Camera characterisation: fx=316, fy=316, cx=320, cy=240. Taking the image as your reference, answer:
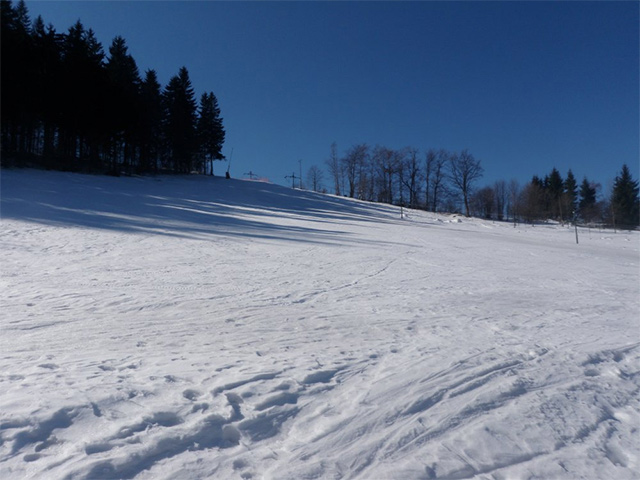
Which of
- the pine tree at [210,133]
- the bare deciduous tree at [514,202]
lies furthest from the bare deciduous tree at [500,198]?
the pine tree at [210,133]

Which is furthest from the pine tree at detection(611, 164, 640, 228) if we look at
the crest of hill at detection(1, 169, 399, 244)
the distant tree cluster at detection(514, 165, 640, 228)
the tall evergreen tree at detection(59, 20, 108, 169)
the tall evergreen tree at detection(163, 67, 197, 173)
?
the tall evergreen tree at detection(59, 20, 108, 169)

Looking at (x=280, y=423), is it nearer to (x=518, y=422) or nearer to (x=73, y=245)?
(x=518, y=422)

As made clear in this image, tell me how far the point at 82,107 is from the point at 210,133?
19.8 metres

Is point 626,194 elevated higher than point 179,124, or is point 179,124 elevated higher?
point 179,124

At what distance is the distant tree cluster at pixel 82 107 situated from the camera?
1035 inches

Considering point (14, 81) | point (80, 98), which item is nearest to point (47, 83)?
point (80, 98)

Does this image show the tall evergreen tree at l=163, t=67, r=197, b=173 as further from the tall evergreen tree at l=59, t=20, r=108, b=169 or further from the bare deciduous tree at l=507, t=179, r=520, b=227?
the bare deciduous tree at l=507, t=179, r=520, b=227

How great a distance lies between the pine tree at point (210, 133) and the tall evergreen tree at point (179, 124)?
1.95 metres

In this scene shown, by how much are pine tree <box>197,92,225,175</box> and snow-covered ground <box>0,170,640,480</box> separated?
44502mm

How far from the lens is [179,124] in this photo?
4272cm

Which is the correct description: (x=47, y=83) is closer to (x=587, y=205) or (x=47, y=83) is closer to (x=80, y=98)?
(x=80, y=98)

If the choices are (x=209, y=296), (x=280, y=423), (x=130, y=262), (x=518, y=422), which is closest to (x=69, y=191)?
(x=130, y=262)

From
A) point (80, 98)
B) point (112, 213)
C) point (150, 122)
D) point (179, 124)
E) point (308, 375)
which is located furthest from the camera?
point (179, 124)

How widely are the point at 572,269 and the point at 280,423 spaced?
32.1 feet
